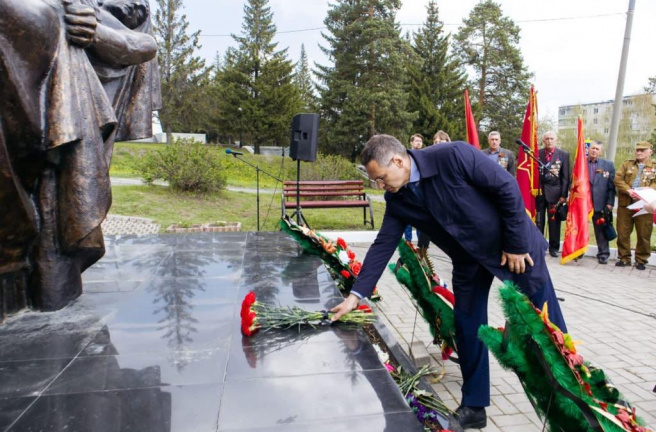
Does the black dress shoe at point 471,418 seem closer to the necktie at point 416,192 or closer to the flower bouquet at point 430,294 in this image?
the flower bouquet at point 430,294

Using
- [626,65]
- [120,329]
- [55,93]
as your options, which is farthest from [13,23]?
[626,65]

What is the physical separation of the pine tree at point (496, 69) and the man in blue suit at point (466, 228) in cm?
3066

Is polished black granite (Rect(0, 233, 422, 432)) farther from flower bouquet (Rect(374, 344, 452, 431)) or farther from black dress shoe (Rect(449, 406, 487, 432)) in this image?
black dress shoe (Rect(449, 406, 487, 432))

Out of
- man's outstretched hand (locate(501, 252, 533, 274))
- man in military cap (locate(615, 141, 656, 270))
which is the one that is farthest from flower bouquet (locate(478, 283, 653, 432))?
man in military cap (locate(615, 141, 656, 270))

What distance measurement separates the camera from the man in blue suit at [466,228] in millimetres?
2268

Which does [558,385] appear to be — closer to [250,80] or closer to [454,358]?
[454,358]

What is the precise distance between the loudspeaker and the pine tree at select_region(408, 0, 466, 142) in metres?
23.4

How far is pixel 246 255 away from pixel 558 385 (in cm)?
355

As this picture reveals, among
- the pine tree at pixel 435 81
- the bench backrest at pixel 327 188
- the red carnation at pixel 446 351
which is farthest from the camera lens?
the pine tree at pixel 435 81

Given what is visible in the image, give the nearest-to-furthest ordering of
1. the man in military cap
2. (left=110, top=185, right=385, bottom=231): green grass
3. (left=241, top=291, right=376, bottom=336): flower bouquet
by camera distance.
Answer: (left=241, top=291, right=376, bottom=336): flower bouquet
the man in military cap
(left=110, top=185, right=385, bottom=231): green grass

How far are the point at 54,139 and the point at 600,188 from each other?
7.43 meters

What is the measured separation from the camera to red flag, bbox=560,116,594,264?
6.86 metres

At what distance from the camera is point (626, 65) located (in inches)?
318

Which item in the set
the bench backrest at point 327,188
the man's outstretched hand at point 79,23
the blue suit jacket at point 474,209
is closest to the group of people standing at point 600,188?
the bench backrest at point 327,188
